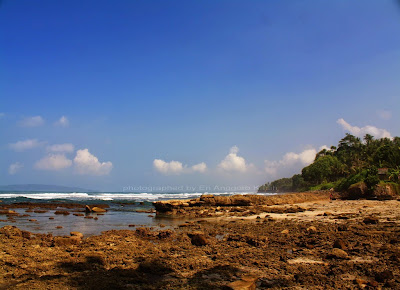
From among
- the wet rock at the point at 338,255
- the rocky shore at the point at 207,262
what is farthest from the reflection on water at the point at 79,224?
the wet rock at the point at 338,255

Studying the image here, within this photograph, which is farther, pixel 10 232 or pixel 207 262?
pixel 10 232

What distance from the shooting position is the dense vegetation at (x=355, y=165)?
1341 inches

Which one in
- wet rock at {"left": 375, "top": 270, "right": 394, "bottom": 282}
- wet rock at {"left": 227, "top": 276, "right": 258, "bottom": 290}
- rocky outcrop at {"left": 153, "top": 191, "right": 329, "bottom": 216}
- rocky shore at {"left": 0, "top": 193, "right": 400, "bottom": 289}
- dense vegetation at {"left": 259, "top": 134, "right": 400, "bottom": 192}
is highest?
dense vegetation at {"left": 259, "top": 134, "right": 400, "bottom": 192}

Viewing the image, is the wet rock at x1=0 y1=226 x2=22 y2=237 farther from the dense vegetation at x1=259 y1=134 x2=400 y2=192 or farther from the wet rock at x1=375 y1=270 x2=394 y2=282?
the dense vegetation at x1=259 y1=134 x2=400 y2=192

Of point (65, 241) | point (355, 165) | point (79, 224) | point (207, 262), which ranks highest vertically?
point (355, 165)

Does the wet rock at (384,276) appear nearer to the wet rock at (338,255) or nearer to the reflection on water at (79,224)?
the wet rock at (338,255)

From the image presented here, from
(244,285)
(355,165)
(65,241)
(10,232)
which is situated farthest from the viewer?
(355,165)

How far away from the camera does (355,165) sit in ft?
216

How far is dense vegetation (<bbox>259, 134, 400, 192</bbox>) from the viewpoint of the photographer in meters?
34.1

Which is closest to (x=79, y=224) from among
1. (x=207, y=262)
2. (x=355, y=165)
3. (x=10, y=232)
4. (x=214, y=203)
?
(x=10, y=232)

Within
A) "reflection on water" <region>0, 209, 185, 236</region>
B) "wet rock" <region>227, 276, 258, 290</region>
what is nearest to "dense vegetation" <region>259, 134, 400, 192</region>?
"reflection on water" <region>0, 209, 185, 236</region>

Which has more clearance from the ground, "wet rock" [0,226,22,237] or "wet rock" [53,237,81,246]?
"wet rock" [0,226,22,237]

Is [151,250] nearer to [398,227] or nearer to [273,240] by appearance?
[273,240]

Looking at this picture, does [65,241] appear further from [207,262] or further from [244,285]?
[244,285]
